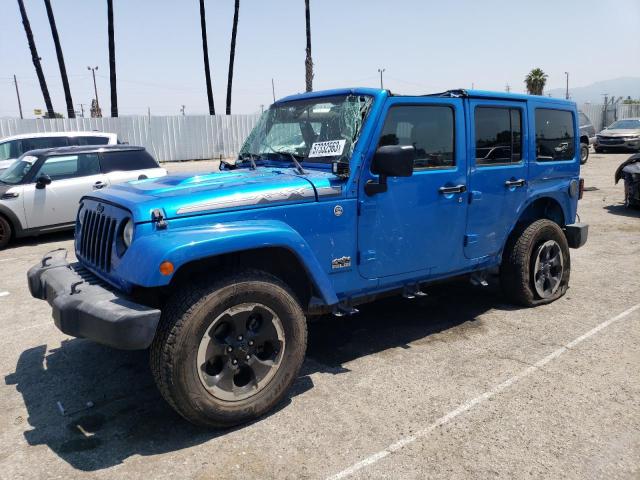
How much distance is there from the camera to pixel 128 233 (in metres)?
3.12

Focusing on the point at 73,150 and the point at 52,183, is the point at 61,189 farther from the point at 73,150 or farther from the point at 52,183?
the point at 73,150

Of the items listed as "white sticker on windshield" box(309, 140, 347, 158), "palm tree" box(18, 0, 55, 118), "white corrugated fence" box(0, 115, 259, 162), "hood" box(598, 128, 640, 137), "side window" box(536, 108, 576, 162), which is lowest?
"white sticker on windshield" box(309, 140, 347, 158)

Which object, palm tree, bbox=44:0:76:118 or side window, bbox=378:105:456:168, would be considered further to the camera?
palm tree, bbox=44:0:76:118

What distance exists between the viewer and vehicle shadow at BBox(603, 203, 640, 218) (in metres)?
10.0

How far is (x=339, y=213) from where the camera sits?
3.55m

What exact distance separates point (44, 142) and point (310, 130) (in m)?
10.0

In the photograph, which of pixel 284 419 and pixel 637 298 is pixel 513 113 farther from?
pixel 284 419

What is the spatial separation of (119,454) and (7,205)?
23.2 feet

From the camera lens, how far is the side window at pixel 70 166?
8.98 meters

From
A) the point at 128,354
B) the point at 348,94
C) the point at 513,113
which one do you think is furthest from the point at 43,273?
the point at 513,113

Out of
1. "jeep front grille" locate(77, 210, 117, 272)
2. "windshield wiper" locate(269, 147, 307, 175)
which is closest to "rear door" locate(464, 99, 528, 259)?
"windshield wiper" locate(269, 147, 307, 175)

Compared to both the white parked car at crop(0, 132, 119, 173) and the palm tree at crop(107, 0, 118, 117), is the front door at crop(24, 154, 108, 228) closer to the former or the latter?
the white parked car at crop(0, 132, 119, 173)

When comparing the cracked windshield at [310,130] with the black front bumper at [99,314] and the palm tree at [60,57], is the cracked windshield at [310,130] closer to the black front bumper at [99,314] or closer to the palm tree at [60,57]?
the black front bumper at [99,314]

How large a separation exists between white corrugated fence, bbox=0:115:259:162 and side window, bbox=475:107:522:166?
1961 cm
